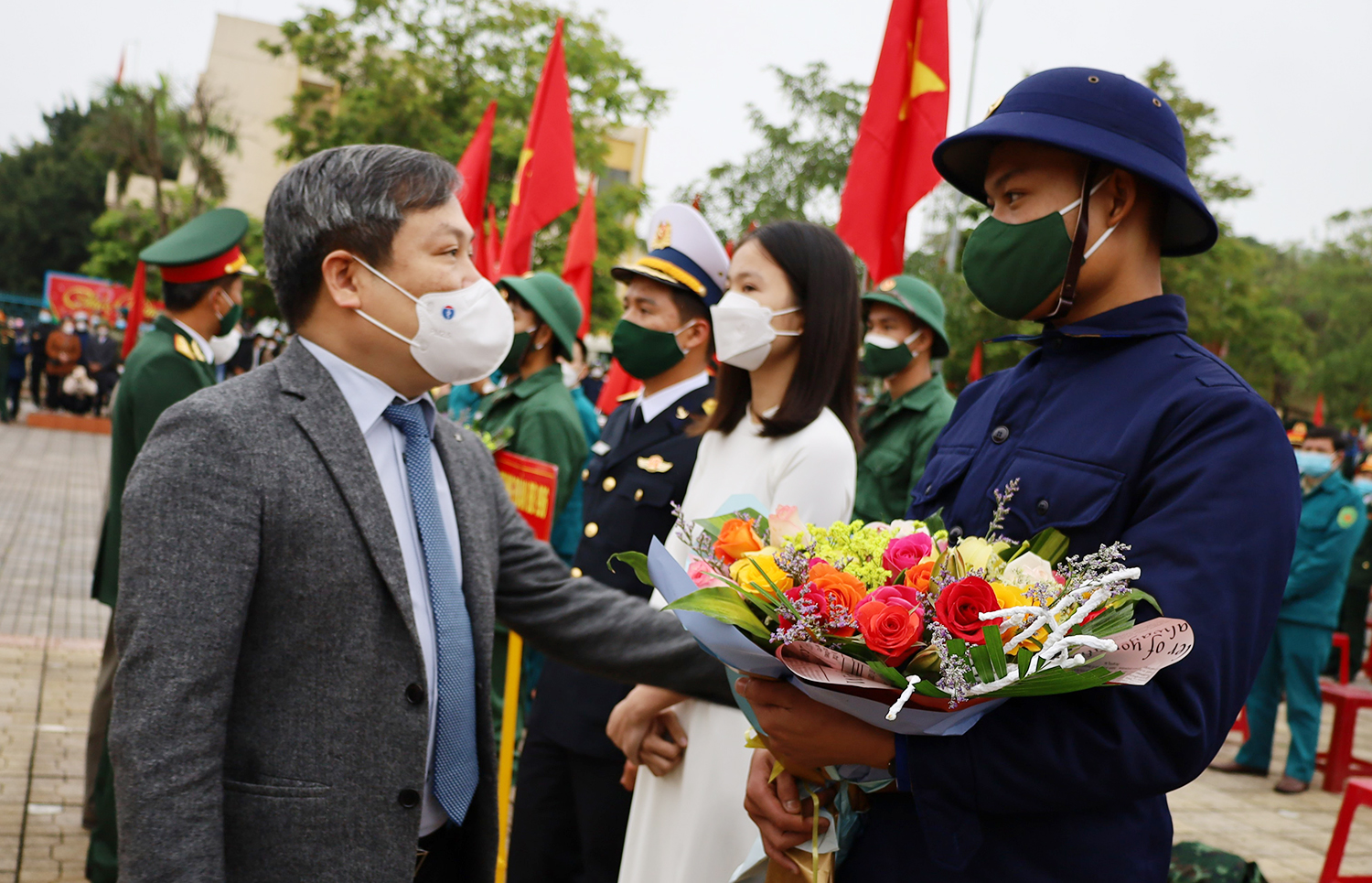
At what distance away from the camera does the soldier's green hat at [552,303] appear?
19.2 ft

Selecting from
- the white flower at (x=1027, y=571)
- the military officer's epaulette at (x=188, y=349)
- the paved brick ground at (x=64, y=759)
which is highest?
the white flower at (x=1027, y=571)

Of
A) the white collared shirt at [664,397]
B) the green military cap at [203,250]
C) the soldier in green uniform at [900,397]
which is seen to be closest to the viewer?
the white collared shirt at [664,397]

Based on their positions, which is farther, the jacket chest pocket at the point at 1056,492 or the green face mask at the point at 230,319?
the green face mask at the point at 230,319

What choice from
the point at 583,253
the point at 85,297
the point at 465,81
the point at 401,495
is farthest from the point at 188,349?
the point at 85,297

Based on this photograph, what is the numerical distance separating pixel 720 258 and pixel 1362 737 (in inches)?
364

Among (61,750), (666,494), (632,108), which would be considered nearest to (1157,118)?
(666,494)

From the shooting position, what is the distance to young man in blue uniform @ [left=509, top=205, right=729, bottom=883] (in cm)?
342

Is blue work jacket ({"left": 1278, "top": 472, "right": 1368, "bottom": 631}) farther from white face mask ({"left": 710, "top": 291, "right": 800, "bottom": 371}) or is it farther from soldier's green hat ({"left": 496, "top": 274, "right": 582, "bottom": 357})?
white face mask ({"left": 710, "top": 291, "right": 800, "bottom": 371})

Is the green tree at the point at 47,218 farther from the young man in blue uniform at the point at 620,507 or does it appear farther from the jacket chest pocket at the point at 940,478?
the jacket chest pocket at the point at 940,478

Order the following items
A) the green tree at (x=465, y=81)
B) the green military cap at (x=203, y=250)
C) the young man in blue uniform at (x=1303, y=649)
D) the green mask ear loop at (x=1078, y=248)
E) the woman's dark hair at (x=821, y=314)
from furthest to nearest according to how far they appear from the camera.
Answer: the green tree at (x=465, y=81)
the young man in blue uniform at (x=1303, y=649)
the green military cap at (x=203, y=250)
the woman's dark hair at (x=821, y=314)
the green mask ear loop at (x=1078, y=248)

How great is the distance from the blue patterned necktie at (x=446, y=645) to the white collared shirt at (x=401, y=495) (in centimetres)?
1

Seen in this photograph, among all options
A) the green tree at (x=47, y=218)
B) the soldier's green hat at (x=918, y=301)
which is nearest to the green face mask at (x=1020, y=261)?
the soldier's green hat at (x=918, y=301)

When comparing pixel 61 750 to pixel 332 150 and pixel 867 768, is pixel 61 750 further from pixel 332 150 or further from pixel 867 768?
pixel 867 768

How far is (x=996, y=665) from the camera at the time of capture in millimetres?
1429
